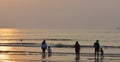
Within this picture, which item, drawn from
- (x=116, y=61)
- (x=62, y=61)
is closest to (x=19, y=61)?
(x=62, y=61)

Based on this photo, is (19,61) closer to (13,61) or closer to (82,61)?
(13,61)

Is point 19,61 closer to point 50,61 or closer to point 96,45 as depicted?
point 50,61

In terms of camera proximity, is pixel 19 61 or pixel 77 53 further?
pixel 77 53

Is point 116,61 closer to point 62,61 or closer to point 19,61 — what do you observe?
point 62,61

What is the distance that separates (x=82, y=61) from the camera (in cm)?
3053

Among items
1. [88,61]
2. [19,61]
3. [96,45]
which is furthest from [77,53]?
[19,61]

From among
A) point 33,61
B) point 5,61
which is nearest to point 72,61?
point 33,61

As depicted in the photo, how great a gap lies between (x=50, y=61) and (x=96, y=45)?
5.50 metres

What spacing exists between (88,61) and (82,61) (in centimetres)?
46

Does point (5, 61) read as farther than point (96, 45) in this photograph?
No

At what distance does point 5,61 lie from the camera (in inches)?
1192

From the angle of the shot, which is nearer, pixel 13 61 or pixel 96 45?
pixel 13 61

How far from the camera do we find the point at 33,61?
98.0 feet

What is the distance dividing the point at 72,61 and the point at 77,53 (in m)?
5.17
